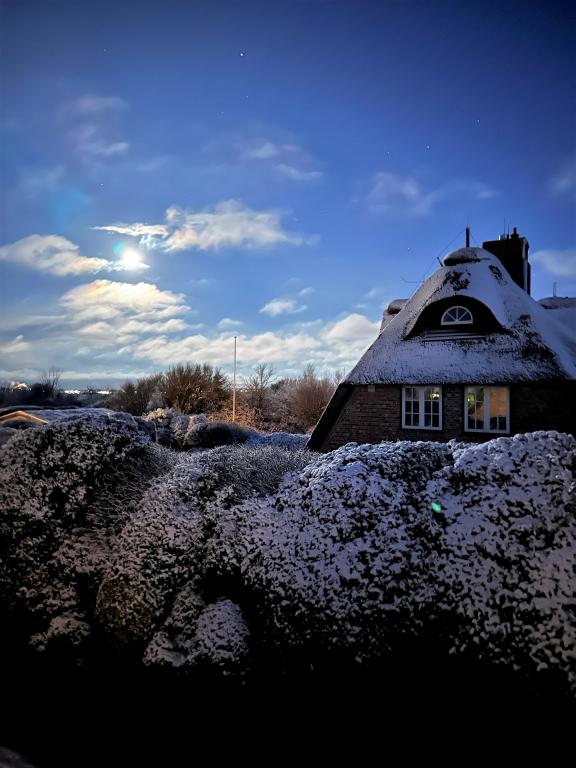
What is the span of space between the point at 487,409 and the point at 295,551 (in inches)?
440

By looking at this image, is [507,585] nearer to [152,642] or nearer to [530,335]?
[152,642]

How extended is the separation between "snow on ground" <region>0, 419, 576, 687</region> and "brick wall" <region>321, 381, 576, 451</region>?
966 cm

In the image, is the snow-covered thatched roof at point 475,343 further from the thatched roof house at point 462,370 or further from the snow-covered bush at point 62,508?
the snow-covered bush at point 62,508

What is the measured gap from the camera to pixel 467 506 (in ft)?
9.79

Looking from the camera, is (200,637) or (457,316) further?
(457,316)

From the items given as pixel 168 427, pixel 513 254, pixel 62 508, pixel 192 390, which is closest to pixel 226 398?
pixel 192 390

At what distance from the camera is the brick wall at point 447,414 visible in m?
11.9

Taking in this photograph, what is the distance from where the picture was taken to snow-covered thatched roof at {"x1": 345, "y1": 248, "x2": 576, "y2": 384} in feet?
40.7

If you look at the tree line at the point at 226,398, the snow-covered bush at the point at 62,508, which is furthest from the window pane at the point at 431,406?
the tree line at the point at 226,398

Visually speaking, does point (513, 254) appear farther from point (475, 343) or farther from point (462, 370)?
point (462, 370)

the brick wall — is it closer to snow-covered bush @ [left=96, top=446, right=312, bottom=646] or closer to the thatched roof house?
the thatched roof house

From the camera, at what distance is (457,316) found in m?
14.1

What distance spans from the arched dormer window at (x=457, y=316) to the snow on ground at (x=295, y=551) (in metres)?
11.2

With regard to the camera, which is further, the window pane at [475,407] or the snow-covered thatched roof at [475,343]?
the window pane at [475,407]
